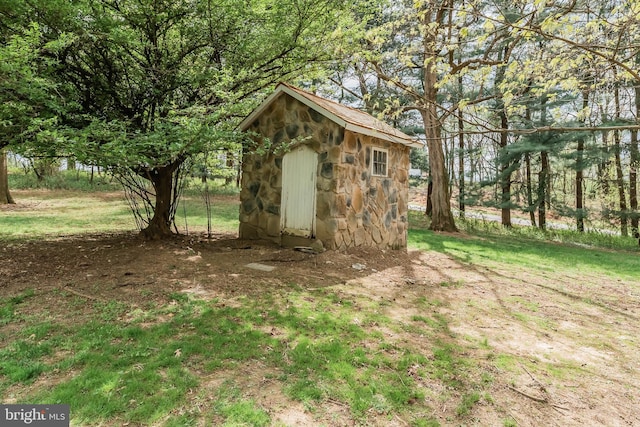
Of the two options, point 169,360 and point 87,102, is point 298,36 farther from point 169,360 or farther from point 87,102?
point 169,360

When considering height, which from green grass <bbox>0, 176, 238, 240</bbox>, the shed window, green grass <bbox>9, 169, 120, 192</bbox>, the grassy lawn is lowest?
the grassy lawn

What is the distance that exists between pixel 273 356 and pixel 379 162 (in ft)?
16.8

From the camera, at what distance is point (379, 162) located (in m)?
7.16

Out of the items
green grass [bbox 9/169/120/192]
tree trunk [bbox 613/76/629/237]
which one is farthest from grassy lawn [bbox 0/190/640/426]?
green grass [bbox 9/169/120/192]

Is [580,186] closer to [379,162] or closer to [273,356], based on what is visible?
[379,162]

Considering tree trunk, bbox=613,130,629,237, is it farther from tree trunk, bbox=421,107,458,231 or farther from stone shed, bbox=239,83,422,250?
stone shed, bbox=239,83,422,250

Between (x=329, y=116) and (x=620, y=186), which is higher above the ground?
(x=329, y=116)

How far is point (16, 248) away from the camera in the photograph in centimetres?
618

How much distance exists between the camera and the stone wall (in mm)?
6258

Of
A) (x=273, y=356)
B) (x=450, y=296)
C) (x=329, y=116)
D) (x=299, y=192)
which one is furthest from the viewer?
(x=299, y=192)

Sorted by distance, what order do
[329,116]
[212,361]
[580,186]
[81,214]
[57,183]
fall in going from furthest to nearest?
1. [57,183]
2. [580,186]
3. [81,214]
4. [329,116]
5. [212,361]

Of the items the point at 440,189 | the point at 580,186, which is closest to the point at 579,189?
the point at 580,186

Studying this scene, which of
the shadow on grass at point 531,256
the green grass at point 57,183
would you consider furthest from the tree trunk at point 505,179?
the green grass at point 57,183

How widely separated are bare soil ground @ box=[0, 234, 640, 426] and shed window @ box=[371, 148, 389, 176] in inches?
65.2
